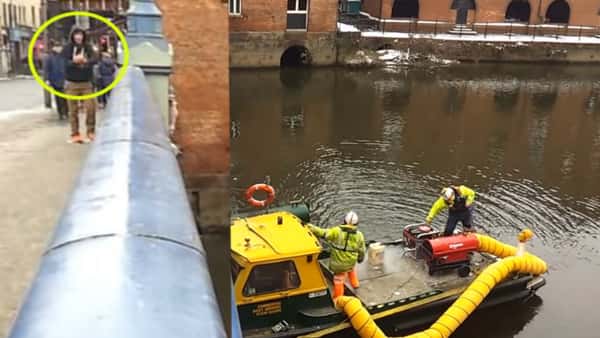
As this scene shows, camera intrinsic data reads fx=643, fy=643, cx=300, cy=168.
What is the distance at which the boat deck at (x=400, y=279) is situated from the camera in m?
11.0

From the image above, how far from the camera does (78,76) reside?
25.1ft

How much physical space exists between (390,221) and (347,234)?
593 cm

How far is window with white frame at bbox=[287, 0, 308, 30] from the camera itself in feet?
118

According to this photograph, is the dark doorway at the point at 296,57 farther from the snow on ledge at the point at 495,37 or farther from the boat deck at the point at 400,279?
the boat deck at the point at 400,279

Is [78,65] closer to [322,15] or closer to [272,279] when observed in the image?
[272,279]

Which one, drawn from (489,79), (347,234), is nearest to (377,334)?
(347,234)

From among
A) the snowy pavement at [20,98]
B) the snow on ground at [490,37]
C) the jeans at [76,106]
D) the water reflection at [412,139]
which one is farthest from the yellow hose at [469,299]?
the snow on ground at [490,37]

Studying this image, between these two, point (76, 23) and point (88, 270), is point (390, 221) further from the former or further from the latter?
point (88, 270)

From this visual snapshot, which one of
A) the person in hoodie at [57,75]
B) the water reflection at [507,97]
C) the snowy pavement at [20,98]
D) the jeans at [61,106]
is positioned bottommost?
the water reflection at [507,97]

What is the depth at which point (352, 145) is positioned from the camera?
22.6 m

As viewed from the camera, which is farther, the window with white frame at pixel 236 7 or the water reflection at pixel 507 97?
the window with white frame at pixel 236 7

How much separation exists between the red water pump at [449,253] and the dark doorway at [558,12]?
39446 millimetres

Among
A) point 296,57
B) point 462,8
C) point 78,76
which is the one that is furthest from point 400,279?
point 462,8

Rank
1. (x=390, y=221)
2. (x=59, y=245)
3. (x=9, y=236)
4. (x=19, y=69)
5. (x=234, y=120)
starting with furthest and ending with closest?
(x=234, y=120), (x=19, y=69), (x=390, y=221), (x=9, y=236), (x=59, y=245)
